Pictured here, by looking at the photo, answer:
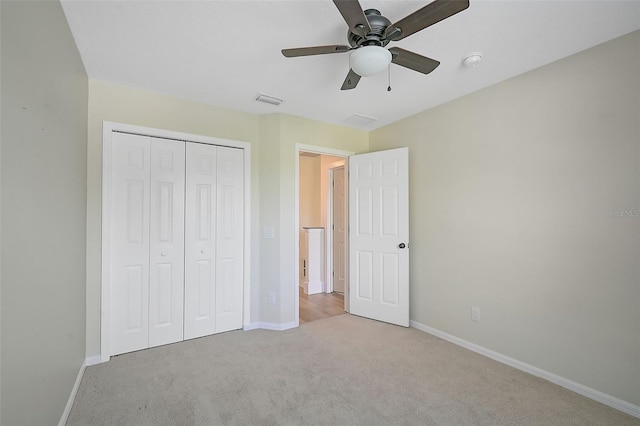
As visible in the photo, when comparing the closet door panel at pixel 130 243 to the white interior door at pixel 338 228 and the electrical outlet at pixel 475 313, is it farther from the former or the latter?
the electrical outlet at pixel 475 313

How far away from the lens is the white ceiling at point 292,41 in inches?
64.9

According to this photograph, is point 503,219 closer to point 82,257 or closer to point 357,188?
point 357,188

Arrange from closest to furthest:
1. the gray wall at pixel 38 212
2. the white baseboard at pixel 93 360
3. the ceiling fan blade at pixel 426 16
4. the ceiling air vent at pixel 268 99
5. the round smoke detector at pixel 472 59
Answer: the gray wall at pixel 38 212 < the ceiling fan blade at pixel 426 16 < the round smoke detector at pixel 472 59 < the white baseboard at pixel 93 360 < the ceiling air vent at pixel 268 99

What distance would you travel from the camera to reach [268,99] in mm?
2873

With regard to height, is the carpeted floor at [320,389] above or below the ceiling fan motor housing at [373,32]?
below

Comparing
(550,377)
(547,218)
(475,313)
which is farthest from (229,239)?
(550,377)

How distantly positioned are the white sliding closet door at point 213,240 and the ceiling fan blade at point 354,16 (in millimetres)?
2067

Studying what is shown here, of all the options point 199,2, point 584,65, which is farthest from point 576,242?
point 199,2

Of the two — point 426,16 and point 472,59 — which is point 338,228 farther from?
point 426,16

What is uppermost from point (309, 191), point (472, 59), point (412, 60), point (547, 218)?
point (472, 59)

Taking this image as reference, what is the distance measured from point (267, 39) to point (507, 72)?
6.41ft

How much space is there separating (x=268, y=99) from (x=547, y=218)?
267 cm

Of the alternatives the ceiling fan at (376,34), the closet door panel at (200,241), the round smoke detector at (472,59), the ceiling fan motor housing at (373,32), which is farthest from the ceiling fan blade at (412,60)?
the closet door panel at (200,241)

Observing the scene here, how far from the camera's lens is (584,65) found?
205 cm
